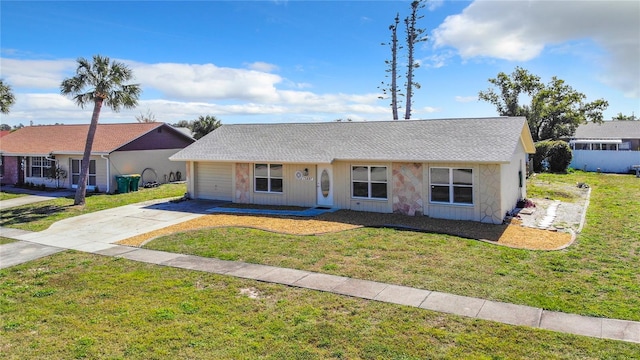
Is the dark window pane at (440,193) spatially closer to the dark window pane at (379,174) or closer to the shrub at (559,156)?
the dark window pane at (379,174)

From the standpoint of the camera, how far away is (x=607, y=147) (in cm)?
4347

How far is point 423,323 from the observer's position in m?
7.16

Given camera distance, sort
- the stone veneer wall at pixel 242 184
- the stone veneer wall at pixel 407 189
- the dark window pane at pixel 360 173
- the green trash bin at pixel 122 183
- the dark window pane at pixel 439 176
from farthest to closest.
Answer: the green trash bin at pixel 122 183
the stone veneer wall at pixel 242 184
the dark window pane at pixel 360 173
the stone veneer wall at pixel 407 189
the dark window pane at pixel 439 176

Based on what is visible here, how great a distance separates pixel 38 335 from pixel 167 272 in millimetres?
3338

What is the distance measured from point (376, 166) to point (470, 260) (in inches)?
283

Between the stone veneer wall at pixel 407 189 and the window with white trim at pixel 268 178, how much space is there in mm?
5681

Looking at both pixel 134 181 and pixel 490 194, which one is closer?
pixel 490 194

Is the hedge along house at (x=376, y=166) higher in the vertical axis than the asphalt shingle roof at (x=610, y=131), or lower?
lower

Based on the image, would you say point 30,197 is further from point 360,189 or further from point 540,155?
point 540,155

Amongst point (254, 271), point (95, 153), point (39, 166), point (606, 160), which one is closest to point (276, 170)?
point (254, 271)

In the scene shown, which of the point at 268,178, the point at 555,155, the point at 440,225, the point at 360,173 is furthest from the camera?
the point at 555,155

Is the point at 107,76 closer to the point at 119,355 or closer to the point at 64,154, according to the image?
the point at 64,154

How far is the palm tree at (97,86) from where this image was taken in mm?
20297

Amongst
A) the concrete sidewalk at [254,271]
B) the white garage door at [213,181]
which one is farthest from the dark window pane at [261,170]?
the concrete sidewalk at [254,271]
